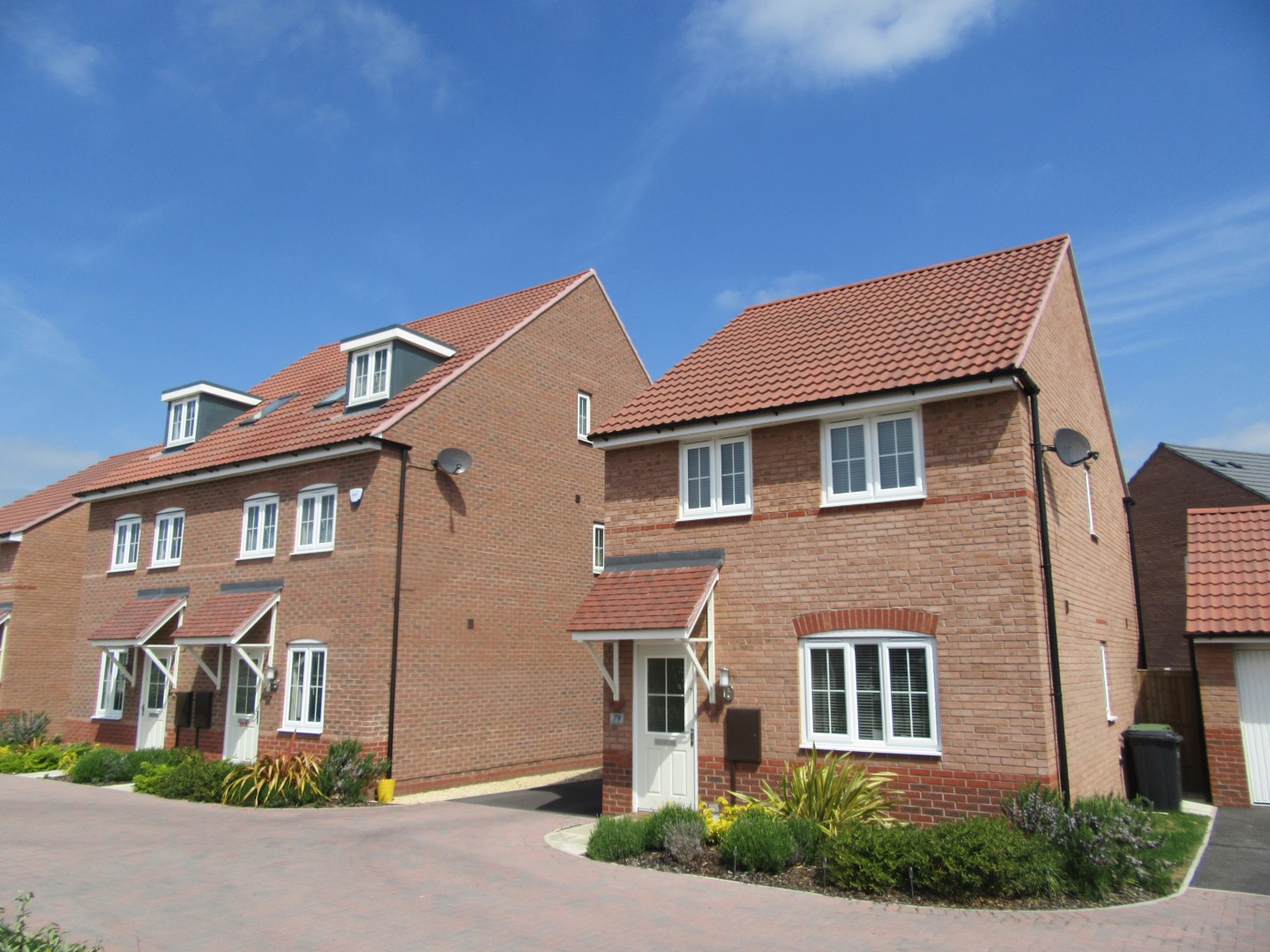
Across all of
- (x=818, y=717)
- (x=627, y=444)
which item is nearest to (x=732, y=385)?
(x=627, y=444)

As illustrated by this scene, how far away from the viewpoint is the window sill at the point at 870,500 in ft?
37.6

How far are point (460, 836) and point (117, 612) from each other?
1302 cm

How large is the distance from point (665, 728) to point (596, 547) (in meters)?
8.71

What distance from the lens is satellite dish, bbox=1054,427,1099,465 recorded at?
38.1 ft

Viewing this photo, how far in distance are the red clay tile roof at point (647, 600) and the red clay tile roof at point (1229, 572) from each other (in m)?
8.43

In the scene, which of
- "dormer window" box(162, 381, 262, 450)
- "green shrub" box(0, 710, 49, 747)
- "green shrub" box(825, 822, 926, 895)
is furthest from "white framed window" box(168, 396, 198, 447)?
"green shrub" box(825, 822, 926, 895)

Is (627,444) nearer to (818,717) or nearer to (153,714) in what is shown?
(818,717)

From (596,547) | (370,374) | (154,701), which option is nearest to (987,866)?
(596,547)

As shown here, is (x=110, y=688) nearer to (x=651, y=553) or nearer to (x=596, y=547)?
(x=596, y=547)

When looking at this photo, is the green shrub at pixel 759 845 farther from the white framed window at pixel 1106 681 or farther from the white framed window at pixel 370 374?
the white framed window at pixel 370 374

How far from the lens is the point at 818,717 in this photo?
1166 centimetres

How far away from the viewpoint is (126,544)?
21.9 metres

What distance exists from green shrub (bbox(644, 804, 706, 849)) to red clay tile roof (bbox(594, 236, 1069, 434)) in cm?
543

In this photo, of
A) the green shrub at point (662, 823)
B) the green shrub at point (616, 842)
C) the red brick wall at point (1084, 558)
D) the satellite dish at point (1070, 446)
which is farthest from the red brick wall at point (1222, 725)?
the green shrub at point (616, 842)
